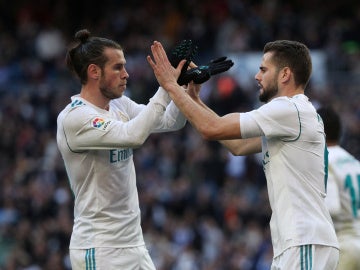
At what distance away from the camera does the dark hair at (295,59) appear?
6469 mm

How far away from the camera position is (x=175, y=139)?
55.3ft

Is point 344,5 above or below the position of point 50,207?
above

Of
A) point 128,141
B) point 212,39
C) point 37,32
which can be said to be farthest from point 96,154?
point 37,32

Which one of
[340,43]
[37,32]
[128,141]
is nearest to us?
[128,141]

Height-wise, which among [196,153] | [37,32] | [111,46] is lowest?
[196,153]

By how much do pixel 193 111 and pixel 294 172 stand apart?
0.76m

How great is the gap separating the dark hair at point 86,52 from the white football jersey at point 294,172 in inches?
44.6

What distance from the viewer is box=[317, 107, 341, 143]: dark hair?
8.13 meters

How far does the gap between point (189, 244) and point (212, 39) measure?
5.45 m

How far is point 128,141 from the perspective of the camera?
21.3 feet

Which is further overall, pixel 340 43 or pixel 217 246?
pixel 340 43

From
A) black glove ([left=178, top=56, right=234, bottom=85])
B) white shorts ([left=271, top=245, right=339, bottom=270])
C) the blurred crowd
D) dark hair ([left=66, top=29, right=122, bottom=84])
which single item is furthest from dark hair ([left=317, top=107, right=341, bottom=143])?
the blurred crowd

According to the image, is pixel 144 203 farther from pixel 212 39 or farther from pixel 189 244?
pixel 212 39

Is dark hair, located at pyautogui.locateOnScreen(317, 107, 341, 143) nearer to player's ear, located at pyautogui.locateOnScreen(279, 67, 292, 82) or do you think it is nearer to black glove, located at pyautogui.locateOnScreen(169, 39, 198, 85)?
player's ear, located at pyautogui.locateOnScreen(279, 67, 292, 82)
